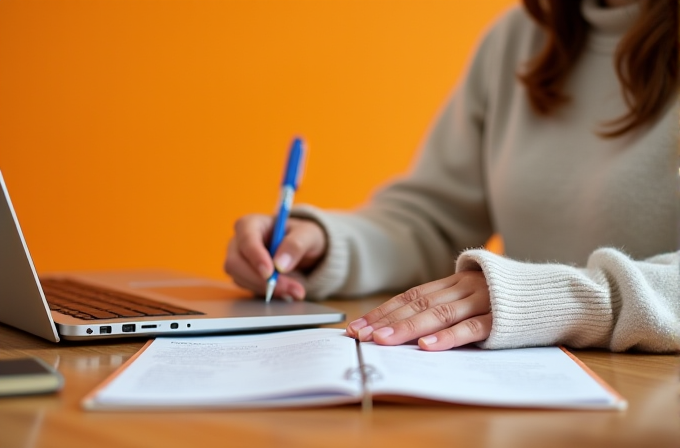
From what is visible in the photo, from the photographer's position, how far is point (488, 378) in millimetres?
517

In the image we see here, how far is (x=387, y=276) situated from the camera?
1113 mm

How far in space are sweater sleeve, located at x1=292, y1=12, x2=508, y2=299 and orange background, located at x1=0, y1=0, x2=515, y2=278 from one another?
1165mm

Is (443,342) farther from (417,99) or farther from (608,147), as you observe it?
(417,99)

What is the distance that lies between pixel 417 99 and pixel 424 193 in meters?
1.54

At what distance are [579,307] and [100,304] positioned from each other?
1.55 ft

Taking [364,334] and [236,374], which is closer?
[236,374]

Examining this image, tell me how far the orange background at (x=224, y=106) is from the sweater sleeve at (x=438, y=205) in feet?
3.82

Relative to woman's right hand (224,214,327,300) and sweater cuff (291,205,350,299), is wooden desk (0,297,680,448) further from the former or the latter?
sweater cuff (291,205,350,299)

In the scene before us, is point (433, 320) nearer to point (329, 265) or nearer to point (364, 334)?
point (364, 334)

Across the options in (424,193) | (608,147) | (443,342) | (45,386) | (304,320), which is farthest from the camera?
(424,193)

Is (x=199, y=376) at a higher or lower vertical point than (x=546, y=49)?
lower

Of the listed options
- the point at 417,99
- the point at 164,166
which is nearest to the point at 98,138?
the point at 164,166

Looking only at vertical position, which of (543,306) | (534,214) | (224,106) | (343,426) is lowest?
(343,426)

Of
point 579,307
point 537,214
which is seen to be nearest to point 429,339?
point 579,307
